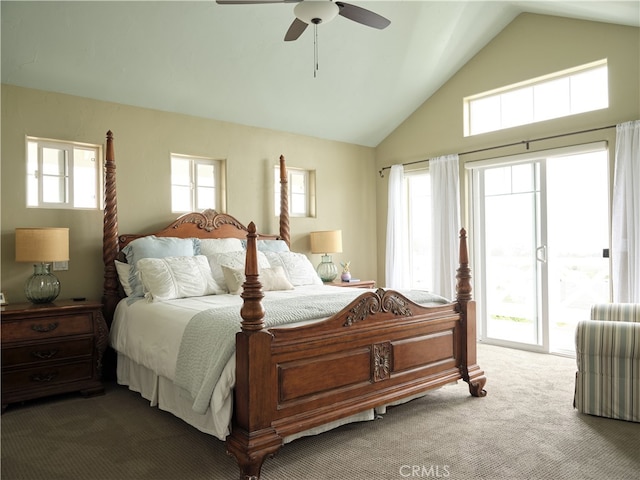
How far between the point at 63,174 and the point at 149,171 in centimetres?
72

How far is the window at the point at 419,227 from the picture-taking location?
600cm

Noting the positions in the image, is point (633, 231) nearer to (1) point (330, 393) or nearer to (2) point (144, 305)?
(1) point (330, 393)

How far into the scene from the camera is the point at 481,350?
4.97 m

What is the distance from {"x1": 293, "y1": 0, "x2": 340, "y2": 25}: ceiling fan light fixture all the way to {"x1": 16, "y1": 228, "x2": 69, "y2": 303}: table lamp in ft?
7.89

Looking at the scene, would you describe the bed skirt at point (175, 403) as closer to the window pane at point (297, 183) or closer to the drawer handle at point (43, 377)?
the drawer handle at point (43, 377)

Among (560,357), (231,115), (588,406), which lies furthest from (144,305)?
(560,357)

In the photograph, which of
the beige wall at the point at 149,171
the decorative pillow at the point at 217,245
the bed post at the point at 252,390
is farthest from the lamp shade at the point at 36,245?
the bed post at the point at 252,390

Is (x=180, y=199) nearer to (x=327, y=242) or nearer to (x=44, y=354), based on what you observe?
(x=327, y=242)

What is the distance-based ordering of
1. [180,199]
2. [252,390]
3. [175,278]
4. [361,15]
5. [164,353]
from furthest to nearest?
[180,199]
[175,278]
[361,15]
[164,353]
[252,390]

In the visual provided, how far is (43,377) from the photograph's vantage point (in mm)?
3371

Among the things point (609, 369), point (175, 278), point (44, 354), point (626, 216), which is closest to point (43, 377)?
point (44, 354)

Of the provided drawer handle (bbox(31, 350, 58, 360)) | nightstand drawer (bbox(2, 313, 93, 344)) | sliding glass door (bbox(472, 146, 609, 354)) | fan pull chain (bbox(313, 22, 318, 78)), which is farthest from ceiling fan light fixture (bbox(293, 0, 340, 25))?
sliding glass door (bbox(472, 146, 609, 354))

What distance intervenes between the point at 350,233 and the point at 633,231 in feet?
10.3

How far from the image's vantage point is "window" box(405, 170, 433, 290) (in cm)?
600
